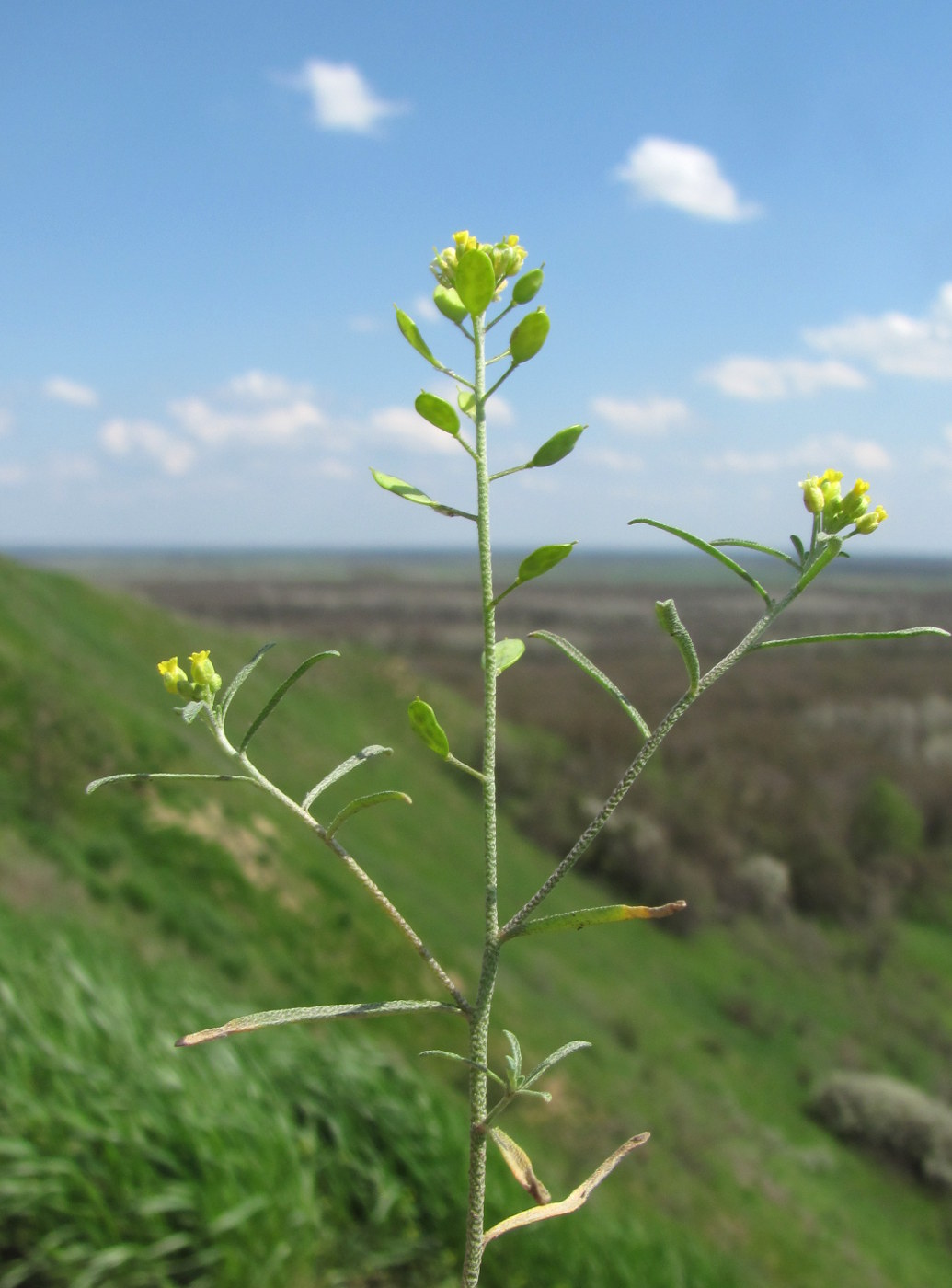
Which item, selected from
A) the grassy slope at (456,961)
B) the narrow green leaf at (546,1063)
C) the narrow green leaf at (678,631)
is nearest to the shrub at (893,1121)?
the grassy slope at (456,961)

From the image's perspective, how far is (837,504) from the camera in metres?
1.08

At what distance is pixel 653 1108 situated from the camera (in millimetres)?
29812

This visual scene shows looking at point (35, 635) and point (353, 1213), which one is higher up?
point (35, 635)

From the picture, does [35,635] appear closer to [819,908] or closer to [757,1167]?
[757,1167]

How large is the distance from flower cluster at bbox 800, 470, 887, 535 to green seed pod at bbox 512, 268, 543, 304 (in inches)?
15.9

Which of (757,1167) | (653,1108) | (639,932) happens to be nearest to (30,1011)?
(653,1108)

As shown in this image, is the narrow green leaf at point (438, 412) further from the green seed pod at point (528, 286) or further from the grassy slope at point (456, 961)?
the grassy slope at point (456, 961)

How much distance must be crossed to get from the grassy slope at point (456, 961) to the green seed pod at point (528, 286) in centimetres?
805

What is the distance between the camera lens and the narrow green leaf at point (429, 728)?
98 cm

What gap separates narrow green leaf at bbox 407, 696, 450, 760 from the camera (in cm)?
98

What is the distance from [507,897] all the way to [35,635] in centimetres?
1719

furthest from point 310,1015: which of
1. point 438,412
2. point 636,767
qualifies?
point 438,412

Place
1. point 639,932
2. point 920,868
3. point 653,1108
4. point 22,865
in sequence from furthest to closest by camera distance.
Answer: point 920,868, point 639,932, point 653,1108, point 22,865

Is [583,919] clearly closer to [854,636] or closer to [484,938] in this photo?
[484,938]
